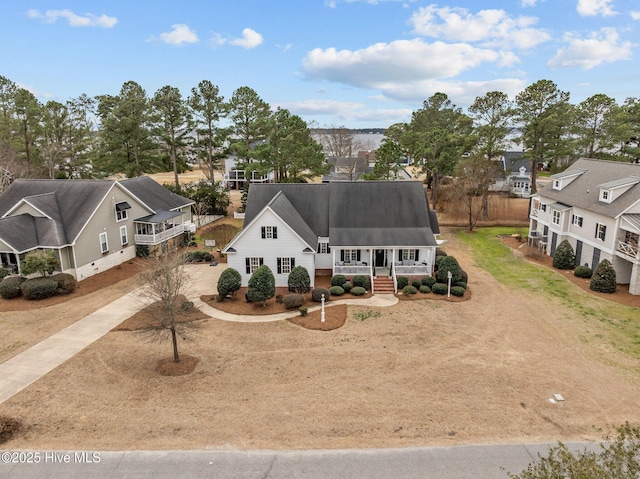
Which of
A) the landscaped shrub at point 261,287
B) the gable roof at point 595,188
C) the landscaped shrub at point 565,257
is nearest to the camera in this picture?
the landscaped shrub at point 261,287

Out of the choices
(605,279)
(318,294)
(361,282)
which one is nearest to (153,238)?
(318,294)

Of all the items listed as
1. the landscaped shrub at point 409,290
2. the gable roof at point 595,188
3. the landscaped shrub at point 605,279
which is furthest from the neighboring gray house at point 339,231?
the gable roof at point 595,188

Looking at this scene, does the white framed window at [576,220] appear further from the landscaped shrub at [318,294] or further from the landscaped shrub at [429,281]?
the landscaped shrub at [318,294]

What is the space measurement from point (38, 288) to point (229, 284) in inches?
522

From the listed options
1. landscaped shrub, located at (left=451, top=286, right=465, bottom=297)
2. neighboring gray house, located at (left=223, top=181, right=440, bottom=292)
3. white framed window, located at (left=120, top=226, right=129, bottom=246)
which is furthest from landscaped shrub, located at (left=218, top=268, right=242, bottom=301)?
landscaped shrub, located at (left=451, top=286, right=465, bottom=297)

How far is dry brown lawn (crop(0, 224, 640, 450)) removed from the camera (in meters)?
15.4

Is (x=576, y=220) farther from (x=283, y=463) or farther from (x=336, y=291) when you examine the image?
(x=283, y=463)

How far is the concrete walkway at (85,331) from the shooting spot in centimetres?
1920

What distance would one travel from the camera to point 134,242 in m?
39.4

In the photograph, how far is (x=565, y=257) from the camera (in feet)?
117

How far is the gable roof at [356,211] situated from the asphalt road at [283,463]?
18711 millimetres

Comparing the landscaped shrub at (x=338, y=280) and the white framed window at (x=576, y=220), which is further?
the white framed window at (x=576, y=220)

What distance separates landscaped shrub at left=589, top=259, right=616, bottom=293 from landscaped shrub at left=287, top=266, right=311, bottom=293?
21.1 metres

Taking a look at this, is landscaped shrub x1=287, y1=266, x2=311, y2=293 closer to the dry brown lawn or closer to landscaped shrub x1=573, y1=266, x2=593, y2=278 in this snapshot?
the dry brown lawn
